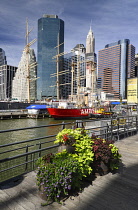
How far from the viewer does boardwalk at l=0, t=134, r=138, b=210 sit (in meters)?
3.27

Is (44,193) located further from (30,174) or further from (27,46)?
(27,46)

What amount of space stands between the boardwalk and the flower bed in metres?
0.24

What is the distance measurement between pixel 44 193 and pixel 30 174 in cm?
136

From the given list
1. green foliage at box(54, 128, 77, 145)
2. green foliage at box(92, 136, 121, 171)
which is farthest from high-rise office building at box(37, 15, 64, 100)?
green foliage at box(92, 136, 121, 171)

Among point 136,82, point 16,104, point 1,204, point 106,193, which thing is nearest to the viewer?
point 1,204

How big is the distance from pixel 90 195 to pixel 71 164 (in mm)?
949

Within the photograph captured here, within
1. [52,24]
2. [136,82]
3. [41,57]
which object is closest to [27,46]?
[136,82]

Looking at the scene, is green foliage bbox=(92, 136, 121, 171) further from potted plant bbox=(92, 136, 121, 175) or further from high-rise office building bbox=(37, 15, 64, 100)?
high-rise office building bbox=(37, 15, 64, 100)

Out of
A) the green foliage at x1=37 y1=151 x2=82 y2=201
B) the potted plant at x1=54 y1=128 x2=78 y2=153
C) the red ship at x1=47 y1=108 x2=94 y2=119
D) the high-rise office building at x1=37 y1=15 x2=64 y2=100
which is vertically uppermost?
the high-rise office building at x1=37 y1=15 x2=64 y2=100

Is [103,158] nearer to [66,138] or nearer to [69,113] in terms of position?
[66,138]

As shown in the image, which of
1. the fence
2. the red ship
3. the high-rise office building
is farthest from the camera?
the high-rise office building

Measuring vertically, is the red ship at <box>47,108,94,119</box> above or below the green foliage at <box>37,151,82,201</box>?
below

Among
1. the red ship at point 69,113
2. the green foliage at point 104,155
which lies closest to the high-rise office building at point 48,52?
the red ship at point 69,113

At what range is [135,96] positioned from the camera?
94.1 feet
